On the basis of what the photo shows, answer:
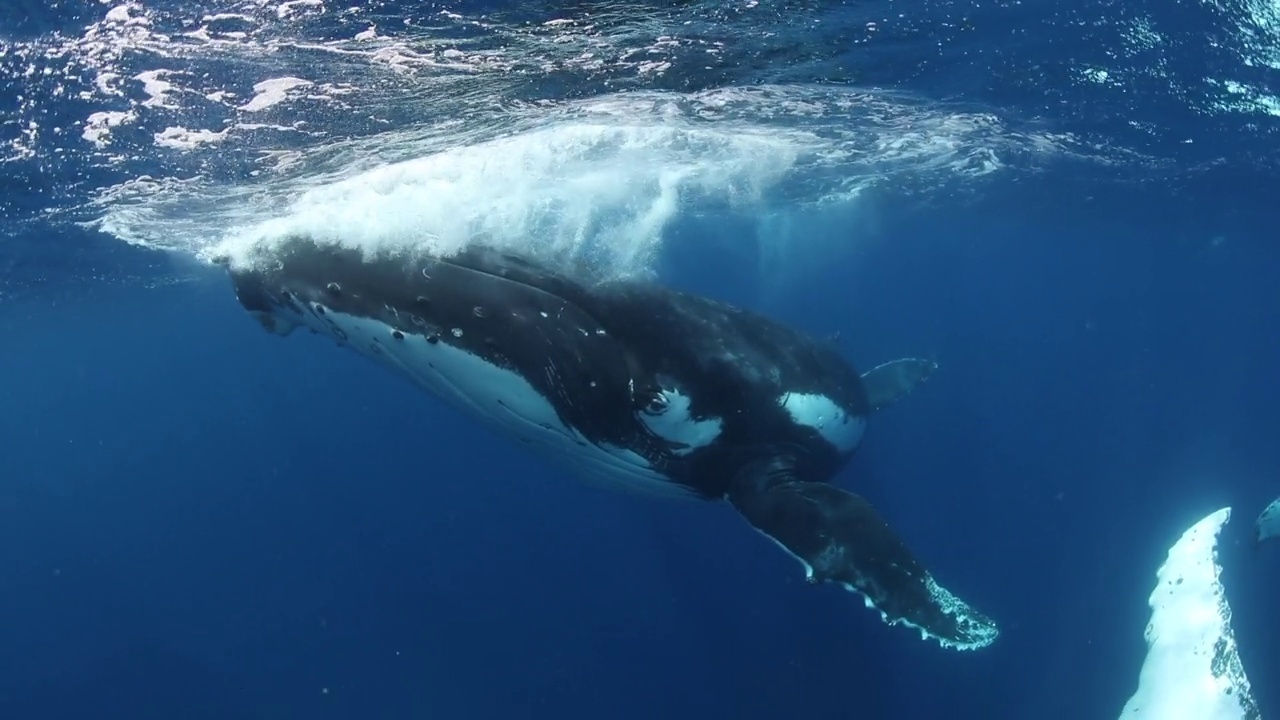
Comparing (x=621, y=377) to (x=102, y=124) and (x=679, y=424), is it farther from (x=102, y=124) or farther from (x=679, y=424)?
(x=102, y=124)

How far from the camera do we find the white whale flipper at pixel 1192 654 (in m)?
12.9

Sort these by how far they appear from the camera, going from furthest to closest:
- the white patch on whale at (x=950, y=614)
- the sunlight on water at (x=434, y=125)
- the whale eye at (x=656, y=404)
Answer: the sunlight on water at (x=434, y=125), the whale eye at (x=656, y=404), the white patch on whale at (x=950, y=614)

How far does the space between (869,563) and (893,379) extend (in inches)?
305

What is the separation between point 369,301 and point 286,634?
26.9 metres

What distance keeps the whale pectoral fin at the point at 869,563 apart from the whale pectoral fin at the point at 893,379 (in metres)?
6.78

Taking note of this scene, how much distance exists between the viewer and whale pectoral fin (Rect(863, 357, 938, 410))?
1301cm

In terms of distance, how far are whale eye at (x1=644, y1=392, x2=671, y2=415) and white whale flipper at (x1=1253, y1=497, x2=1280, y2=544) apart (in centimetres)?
1403

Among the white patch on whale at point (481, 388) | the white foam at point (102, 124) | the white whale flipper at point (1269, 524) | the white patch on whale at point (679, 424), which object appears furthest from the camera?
the white whale flipper at point (1269, 524)

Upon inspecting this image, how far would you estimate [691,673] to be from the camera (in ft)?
65.3

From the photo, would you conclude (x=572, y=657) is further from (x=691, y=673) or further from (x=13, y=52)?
(x=13, y=52)

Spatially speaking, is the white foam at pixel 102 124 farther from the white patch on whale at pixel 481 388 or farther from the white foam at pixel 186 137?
the white patch on whale at pixel 481 388

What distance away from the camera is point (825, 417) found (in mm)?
8734

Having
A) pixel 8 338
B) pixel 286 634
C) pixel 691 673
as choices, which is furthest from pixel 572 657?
pixel 8 338

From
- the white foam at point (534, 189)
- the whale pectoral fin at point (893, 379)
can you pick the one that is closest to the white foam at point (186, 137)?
the white foam at point (534, 189)
